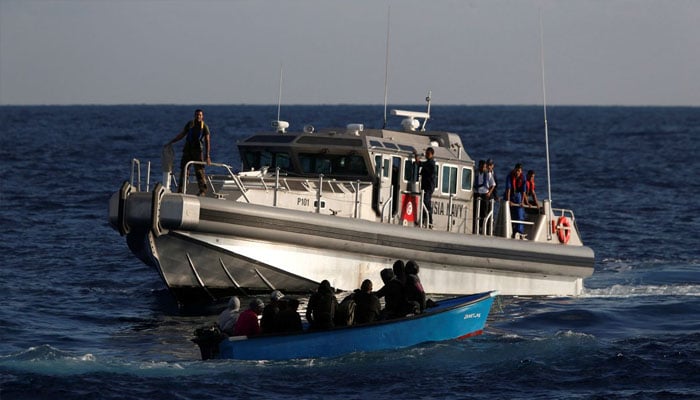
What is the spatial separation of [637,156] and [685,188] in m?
19.7

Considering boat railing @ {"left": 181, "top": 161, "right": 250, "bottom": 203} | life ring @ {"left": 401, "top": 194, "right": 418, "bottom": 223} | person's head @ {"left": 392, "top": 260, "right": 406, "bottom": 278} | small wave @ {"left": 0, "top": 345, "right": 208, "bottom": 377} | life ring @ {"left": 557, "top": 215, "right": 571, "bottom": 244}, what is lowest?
small wave @ {"left": 0, "top": 345, "right": 208, "bottom": 377}

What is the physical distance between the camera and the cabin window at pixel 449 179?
2247cm

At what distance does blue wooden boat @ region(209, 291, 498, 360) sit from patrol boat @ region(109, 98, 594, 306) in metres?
2.78

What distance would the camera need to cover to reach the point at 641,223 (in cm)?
3566

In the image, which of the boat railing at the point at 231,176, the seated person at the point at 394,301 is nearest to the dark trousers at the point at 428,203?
the boat railing at the point at 231,176

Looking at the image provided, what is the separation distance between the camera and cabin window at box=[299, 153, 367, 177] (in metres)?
21.4

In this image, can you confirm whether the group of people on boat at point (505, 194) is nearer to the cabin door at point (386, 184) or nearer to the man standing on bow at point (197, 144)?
the cabin door at point (386, 184)

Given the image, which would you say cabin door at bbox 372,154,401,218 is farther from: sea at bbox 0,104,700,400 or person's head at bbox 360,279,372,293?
person's head at bbox 360,279,372,293

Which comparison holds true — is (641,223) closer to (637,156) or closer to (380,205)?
(380,205)

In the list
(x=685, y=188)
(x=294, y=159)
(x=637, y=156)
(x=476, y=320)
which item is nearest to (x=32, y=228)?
(x=294, y=159)

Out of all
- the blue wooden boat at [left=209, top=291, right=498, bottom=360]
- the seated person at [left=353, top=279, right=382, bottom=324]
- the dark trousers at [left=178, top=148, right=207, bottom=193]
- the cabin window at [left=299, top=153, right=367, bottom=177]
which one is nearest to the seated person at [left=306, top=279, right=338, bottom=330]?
the blue wooden boat at [left=209, top=291, right=498, bottom=360]

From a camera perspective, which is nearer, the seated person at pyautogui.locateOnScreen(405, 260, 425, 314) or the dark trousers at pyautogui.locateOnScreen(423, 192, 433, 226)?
the seated person at pyautogui.locateOnScreen(405, 260, 425, 314)

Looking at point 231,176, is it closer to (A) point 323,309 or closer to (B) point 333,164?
(B) point 333,164

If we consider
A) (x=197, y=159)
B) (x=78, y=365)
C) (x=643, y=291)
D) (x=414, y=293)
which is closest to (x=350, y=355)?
(x=414, y=293)
